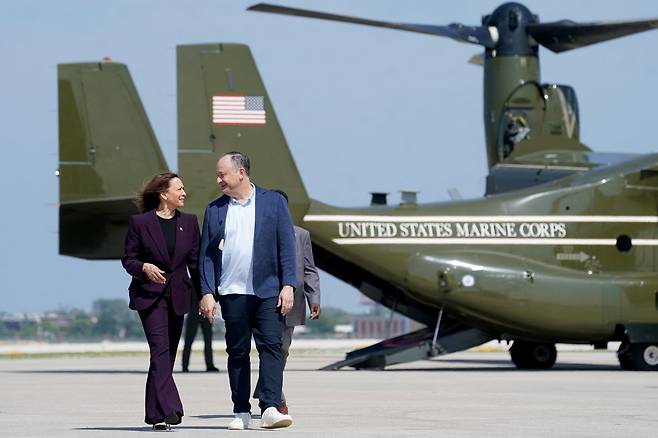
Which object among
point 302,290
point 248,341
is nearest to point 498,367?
point 302,290

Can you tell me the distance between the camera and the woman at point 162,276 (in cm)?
1125

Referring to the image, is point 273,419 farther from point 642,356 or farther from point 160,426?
point 642,356

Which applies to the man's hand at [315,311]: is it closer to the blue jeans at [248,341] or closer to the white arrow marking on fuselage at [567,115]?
the blue jeans at [248,341]

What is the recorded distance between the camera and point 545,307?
21.9m

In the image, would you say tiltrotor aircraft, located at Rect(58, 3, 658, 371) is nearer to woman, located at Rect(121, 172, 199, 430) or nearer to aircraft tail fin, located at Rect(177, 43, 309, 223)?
aircraft tail fin, located at Rect(177, 43, 309, 223)

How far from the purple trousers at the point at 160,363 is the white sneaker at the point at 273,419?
25.4 inches

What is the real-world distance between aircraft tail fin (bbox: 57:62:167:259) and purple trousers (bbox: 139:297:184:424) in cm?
1177

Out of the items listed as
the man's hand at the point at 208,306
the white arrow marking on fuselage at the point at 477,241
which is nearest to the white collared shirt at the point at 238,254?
the man's hand at the point at 208,306

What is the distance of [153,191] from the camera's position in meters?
11.6

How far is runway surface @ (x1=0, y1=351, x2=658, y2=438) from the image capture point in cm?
1117

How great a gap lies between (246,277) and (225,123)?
10439 millimetres

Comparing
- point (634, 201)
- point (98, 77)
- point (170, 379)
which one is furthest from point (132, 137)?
point (170, 379)

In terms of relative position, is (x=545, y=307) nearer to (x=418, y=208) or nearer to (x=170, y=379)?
(x=418, y=208)

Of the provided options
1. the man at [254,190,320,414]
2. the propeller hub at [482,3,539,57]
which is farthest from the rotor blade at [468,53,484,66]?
the man at [254,190,320,414]
